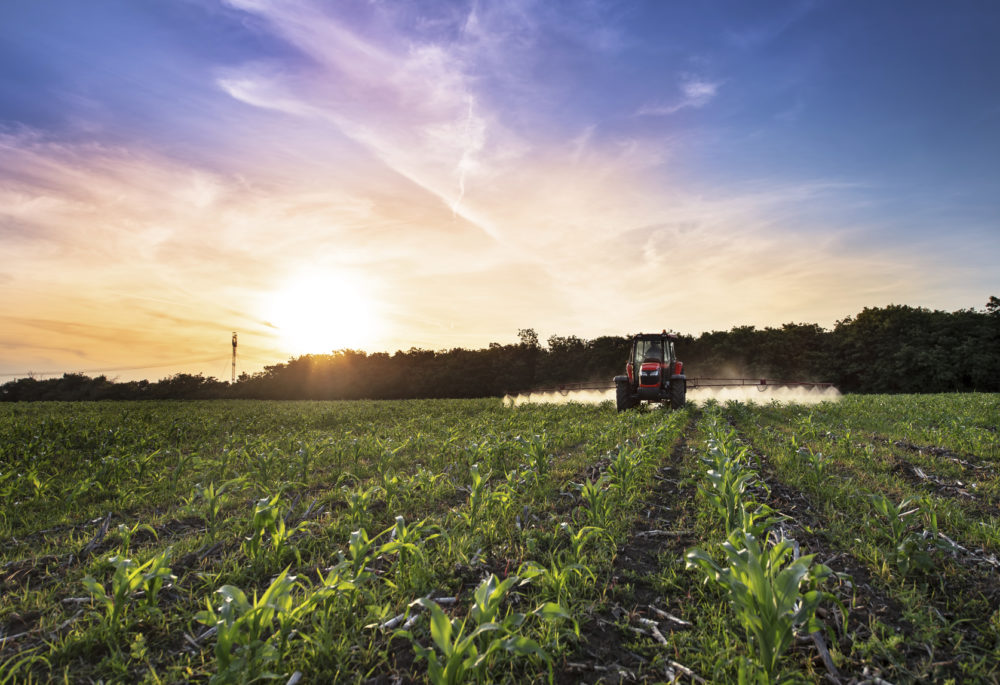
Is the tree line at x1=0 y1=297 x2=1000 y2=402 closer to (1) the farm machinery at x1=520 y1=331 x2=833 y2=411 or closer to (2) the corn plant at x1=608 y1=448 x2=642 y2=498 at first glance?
(1) the farm machinery at x1=520 y1=331 x2=833 y2=411

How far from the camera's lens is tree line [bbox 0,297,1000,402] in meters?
44.2

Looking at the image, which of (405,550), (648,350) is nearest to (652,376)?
(648,350)

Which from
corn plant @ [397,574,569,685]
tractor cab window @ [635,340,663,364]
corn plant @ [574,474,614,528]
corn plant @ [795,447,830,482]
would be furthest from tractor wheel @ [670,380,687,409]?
Result: corn plant @ [397,574,569,685]

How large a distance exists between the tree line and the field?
4302cm

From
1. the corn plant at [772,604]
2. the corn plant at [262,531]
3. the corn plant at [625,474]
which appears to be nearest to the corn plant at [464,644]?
the corn plant at [772,604]

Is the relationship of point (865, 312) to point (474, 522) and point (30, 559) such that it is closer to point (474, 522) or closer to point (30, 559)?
point (474, 522)

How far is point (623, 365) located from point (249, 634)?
5163 cm

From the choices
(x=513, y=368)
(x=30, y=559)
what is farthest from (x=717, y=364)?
(x=30, y=559)

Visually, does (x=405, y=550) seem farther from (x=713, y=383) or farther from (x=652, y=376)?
(x=713, y=383)

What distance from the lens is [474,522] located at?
17.8ft

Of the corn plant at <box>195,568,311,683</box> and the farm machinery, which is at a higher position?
the farm machinery

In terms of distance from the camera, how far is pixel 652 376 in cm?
1814

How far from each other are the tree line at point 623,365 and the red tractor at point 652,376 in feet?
104

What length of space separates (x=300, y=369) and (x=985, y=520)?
6194 cm
